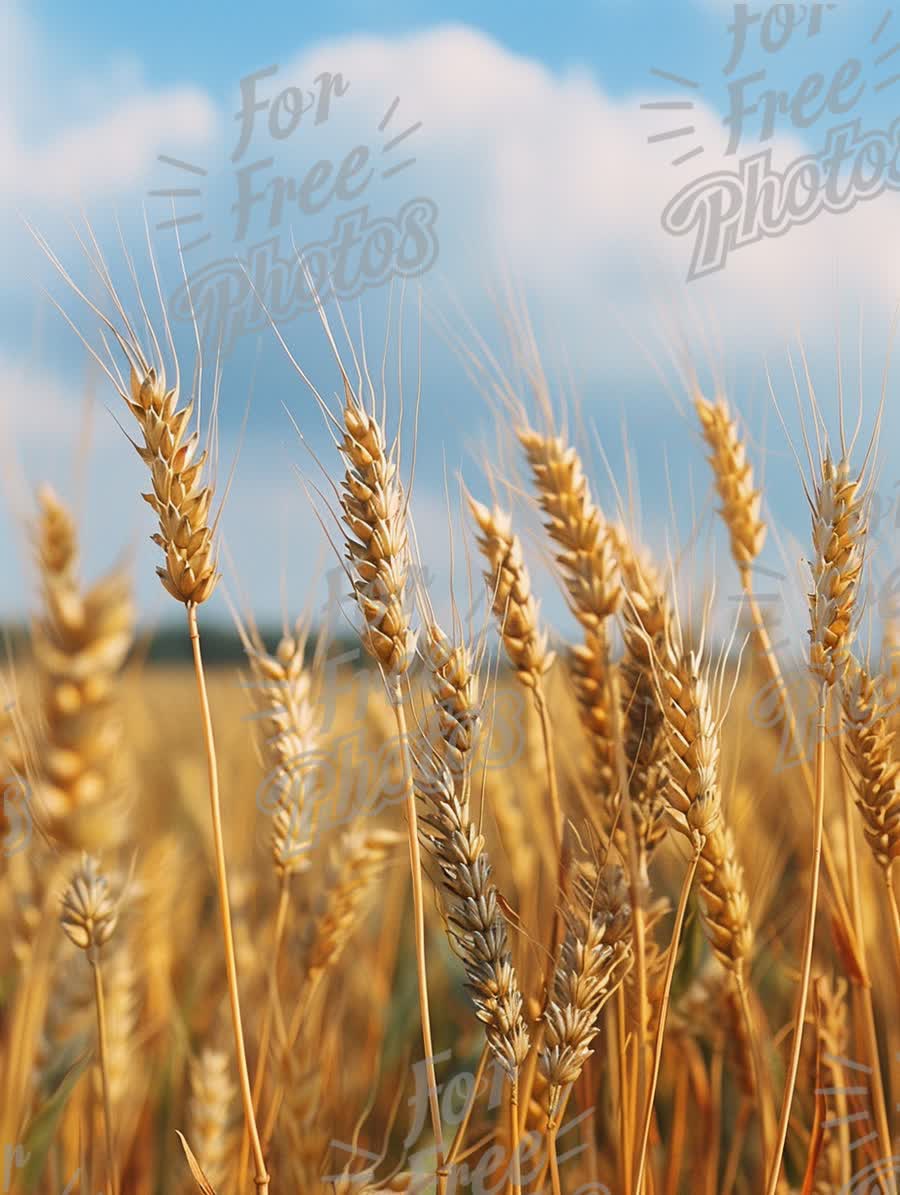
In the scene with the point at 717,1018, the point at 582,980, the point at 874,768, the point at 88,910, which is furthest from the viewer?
the point at 717,1018

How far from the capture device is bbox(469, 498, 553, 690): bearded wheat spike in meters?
1.40

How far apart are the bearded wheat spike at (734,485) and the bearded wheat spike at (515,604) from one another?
1.43ft

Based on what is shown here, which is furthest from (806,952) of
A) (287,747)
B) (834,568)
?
(287,747)

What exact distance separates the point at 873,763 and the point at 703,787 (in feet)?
1.04

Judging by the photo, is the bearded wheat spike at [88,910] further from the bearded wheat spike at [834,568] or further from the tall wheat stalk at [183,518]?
the bearded wheat spike at [834,568]

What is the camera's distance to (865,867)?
7.88 ft

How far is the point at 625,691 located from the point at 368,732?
125 centimetres

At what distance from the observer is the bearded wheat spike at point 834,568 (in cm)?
126

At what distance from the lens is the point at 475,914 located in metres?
1.07

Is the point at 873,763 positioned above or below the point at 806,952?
above

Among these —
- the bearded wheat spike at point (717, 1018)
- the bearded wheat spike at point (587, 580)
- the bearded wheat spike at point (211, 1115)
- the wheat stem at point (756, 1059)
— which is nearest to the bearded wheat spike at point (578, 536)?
the bearded wheat spike at point (587, 580)

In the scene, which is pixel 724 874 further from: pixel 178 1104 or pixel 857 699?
pixel 178 1104

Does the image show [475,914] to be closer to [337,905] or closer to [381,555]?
[381,555]

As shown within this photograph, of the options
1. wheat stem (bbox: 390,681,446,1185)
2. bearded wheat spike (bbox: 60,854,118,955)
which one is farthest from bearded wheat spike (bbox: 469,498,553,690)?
bearded wheat spike (bbox: 60,854,118,955)
